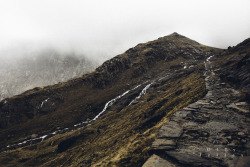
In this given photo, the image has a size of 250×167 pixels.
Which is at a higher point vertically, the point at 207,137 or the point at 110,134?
the point at 207,137

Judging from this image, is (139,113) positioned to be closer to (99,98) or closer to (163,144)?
(163,144)

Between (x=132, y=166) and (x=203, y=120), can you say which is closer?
(x=132, y=166)

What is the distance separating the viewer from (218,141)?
23.6 m

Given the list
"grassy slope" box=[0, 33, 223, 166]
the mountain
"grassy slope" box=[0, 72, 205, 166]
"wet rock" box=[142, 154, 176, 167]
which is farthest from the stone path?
"grassy slope" box=[0, 33, 223, 166]

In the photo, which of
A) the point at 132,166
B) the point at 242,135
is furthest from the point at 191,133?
the point at 132,166

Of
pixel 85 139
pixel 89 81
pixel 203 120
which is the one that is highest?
pixel 89 81

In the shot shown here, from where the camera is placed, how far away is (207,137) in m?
24.8

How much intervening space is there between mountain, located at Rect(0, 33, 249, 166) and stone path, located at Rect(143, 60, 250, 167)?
127 millimetres

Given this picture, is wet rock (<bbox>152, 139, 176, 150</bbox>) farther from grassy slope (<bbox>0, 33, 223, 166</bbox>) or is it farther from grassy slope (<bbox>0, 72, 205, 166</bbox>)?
grassy slope (<bbox>0, 33, 223, 166</bbox>)

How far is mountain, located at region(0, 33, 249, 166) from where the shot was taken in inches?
1000

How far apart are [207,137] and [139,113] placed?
36.6 meters

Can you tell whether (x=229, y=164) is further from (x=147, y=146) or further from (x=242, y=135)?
(x=147, y=146)

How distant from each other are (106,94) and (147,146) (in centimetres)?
10727

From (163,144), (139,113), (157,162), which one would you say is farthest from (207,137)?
(139,113)
